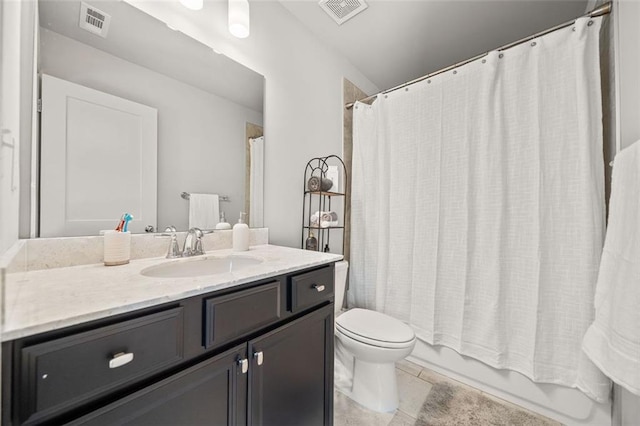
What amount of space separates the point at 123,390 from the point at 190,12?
4.86 feet

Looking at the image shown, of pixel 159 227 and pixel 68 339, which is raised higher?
pixel 159 227

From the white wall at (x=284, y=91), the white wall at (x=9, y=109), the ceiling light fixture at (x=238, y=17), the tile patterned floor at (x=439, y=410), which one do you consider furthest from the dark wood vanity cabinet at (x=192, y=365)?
the ceiling light fixture at (x=238, y=17)

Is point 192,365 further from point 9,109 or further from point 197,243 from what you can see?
point 9,109

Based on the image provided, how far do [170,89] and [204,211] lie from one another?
56cm

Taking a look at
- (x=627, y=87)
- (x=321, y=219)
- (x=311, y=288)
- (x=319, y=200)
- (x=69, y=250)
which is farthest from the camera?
(x=319, y=200)

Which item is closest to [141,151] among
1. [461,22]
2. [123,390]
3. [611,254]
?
[123,390]

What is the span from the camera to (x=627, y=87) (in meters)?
1.07

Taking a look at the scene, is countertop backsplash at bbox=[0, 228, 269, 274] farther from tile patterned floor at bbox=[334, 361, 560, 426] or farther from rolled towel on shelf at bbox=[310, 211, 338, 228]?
tile patterned floor at bbox=[334, 361, 560, 426]

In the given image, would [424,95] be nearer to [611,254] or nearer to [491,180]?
[491,180]

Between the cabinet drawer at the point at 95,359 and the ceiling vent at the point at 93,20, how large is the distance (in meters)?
1.07

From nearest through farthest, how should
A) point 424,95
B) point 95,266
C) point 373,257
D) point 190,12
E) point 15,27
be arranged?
point 15,27 → point 95,266 → point 190,12 → point 424,95 → point 373,257

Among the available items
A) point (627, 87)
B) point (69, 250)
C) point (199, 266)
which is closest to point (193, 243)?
point (199, 266)

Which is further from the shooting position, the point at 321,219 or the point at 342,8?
the point at 321,219

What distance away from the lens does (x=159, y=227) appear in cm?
107
